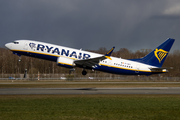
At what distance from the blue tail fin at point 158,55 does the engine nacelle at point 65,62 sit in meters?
18.7

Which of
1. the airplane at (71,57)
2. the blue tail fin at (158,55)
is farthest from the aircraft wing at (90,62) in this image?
the blue tail fin at (158,55)

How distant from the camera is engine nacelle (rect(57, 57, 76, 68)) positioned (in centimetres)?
4106

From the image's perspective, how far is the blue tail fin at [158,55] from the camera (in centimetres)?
5294

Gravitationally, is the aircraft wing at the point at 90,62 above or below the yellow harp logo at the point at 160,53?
below

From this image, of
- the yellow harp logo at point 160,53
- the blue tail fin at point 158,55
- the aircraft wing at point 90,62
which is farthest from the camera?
the yellow harp logo at point 160,53

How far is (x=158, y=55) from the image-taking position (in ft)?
177

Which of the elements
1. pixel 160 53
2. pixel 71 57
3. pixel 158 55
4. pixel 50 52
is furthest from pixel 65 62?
pixel 160 53

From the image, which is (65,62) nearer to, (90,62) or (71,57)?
(71,57)

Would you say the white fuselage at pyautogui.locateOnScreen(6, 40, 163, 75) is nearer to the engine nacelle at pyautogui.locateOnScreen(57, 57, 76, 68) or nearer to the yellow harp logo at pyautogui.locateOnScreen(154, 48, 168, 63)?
the engine nacelle at pyautogui.locateOnScreen(57, 57, 76, 68)

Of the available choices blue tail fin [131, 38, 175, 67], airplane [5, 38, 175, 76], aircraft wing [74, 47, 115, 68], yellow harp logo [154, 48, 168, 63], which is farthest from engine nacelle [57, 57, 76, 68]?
yellow harp logo [154, 48, 168, 63]

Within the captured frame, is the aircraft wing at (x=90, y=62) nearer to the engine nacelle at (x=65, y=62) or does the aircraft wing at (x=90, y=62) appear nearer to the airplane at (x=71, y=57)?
the airplane at (x=71, y=57)
